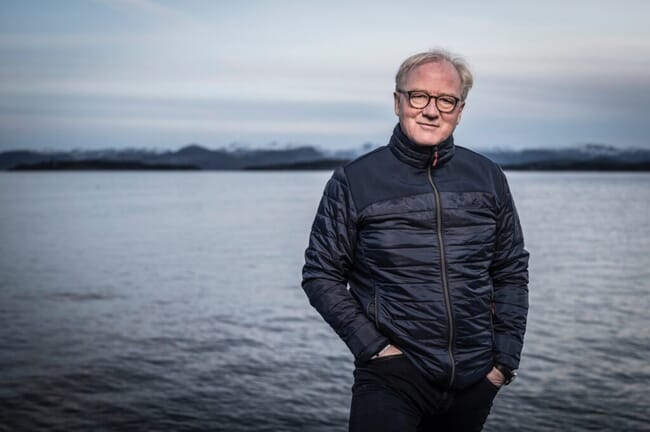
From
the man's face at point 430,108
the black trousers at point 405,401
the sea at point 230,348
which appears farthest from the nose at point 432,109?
the sea at point 230,348

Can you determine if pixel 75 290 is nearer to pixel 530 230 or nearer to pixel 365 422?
pixel 365 422

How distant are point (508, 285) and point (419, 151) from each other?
2.77ft

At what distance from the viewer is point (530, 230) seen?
42688mm

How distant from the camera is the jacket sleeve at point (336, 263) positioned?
3.34 m

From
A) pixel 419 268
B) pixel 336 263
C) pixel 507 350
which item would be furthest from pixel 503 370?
pixel 336 263

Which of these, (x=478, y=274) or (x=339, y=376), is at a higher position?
(x=478, y=274)

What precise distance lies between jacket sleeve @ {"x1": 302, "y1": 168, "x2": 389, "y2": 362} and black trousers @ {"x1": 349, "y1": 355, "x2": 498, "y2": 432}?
0.12 metres

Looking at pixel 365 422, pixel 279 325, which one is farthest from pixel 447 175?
pixel 279 325

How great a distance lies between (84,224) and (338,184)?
48369 mm

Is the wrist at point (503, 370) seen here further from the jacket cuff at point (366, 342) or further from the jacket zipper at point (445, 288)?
the jacket cuff at point (366, 342)

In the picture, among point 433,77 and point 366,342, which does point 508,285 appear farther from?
point 433,77

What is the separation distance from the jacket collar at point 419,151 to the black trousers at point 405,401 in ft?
2.98

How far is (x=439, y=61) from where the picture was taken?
3.42 m

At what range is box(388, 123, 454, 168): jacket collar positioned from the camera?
3.41 metres
